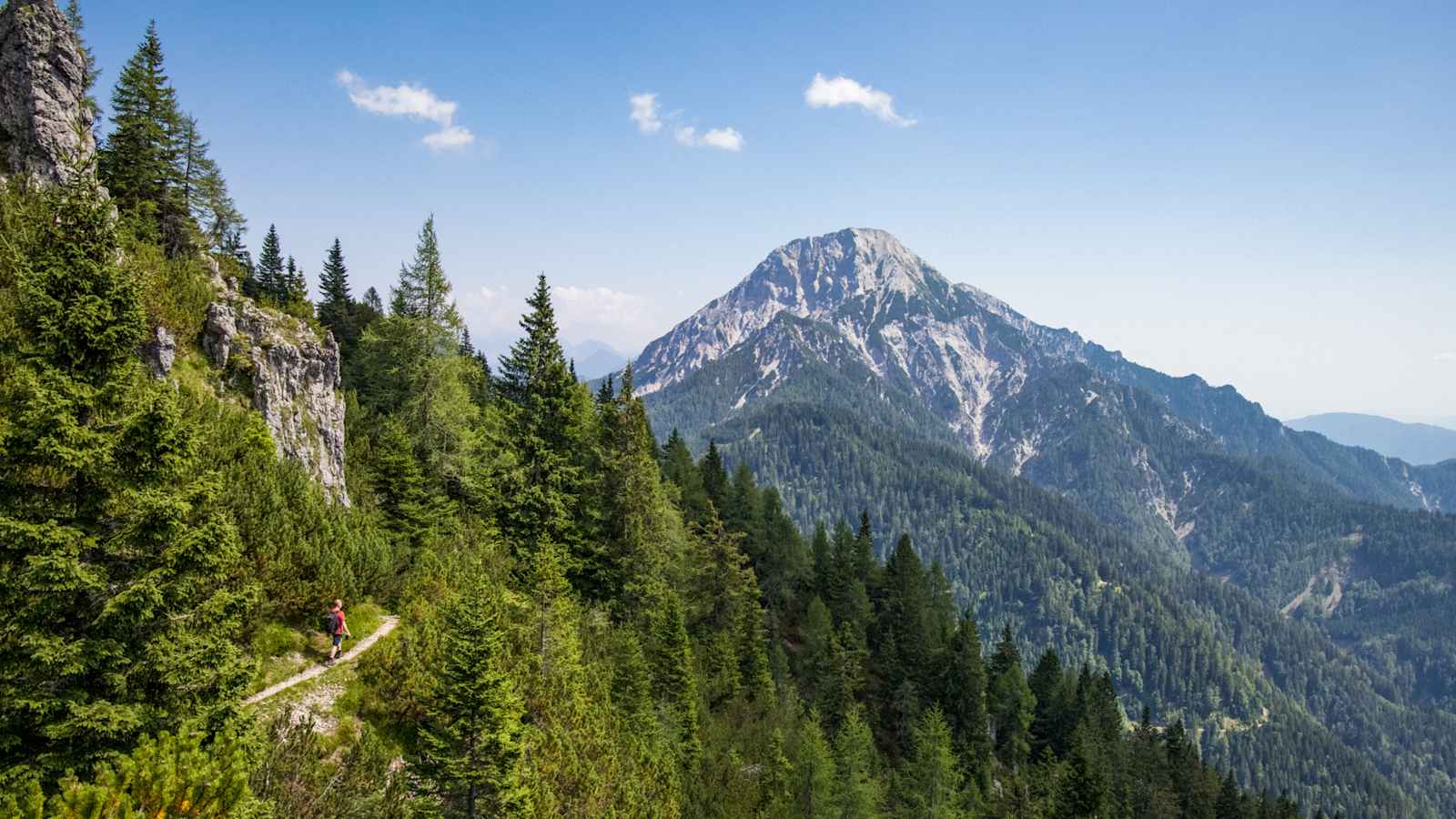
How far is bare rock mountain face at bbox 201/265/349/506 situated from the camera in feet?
100

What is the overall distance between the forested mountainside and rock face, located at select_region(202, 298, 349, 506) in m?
0.25

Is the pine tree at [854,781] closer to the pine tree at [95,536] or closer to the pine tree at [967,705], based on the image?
the pine tree at [967,705]

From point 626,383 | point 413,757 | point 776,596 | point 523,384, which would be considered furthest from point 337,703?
point 776,596

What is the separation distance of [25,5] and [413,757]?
39496 millimetres

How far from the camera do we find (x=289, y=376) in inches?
1273

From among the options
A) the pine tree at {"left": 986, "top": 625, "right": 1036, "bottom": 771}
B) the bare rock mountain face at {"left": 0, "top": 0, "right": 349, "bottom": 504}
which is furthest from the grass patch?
the pine tree at {"left": 986, "top": 625, "right": 1036, "bottom": 771}

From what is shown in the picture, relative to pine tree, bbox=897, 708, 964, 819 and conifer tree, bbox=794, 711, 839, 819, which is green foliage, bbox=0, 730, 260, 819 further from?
pine tree, bbox=897, 708, 964, 819

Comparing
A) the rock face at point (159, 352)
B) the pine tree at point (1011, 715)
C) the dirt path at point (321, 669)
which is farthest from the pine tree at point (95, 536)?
the pine tree at point (1011, 715)

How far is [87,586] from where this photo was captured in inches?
431

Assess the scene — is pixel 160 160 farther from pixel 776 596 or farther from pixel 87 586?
pixel 776 596

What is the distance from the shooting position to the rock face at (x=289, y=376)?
100 ft

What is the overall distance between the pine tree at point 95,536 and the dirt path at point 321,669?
274 inches

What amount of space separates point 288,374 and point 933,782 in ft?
142

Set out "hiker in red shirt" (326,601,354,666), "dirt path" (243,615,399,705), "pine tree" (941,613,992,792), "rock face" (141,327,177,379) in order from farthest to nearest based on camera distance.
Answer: "pine tree" (941,613,992,792), "rock face" (141,327,177,379), "hiker in red shirt" (326,601,354,666), "dirt path" (243,615,399,705)
